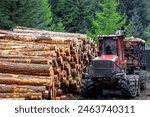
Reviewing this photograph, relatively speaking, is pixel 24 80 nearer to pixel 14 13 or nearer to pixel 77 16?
pixel 14 13

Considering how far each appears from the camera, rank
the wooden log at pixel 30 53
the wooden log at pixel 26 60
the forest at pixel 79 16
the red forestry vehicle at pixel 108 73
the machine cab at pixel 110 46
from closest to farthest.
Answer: the wooden log at pixel 26 60 → the wooden log at pixel 30 53 → the red forestry vehicle at pixel 108 73 → the machine cab at pixel 110 46 → the forest at pixel 79 16

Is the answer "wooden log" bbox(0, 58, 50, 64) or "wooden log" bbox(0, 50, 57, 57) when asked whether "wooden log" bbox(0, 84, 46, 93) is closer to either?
"wooden log" bbox(0, 58, 50, 64)

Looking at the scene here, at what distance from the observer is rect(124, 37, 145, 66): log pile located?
20.9 m

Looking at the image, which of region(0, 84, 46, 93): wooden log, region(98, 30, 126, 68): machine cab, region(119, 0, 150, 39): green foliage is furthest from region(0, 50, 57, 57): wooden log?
region(119, 0, 150, 39): green foliage

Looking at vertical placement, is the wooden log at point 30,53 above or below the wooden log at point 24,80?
above

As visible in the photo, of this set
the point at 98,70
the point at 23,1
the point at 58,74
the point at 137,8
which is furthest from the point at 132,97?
the point at 137,8

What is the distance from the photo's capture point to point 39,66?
14109 millimetres

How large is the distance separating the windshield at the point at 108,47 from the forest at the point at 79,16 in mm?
13356

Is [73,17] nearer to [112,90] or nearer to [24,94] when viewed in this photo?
[112,90]

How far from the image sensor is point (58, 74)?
15.8 meters

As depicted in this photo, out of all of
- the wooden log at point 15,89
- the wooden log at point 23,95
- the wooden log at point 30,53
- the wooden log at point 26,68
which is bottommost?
the wooden log at point 23,95

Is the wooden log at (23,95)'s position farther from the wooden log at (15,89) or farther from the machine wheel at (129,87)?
the machine wheel at (129,87)

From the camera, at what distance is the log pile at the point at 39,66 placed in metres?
13.4

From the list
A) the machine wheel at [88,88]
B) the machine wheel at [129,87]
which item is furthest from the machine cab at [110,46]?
the machine wheel at [88,88]
